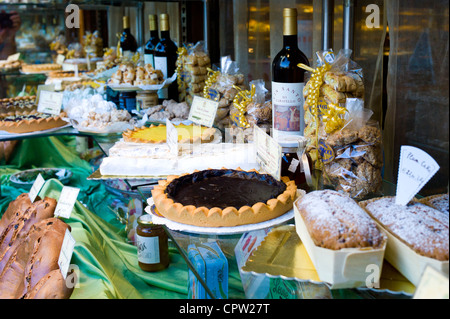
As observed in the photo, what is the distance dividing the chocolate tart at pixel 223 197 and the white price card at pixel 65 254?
30 cm

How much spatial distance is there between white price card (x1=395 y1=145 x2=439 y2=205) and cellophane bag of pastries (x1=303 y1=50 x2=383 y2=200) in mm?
253

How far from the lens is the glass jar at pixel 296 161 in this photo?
126 centimetres

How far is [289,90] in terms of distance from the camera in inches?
55.5

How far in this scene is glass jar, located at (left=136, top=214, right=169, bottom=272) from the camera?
169cm

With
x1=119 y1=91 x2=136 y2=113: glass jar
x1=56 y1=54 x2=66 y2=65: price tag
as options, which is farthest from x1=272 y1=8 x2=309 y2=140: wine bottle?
x1=56 y1=54 x2=66 y2=65: price tag

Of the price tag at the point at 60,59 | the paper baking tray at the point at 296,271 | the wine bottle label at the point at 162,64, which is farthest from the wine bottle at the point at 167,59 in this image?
the price tag at the point at 60,59

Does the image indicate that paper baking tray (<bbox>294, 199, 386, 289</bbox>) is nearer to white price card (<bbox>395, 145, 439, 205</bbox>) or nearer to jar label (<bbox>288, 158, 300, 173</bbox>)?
white price card (<bbox>395, 145, 439, 205</bbox>)

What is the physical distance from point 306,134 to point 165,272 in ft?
2.33

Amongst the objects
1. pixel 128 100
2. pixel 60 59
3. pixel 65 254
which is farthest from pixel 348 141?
pixel 60 59

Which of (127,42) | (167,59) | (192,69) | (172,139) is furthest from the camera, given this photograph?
(127,42)

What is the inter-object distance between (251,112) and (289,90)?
0.27m

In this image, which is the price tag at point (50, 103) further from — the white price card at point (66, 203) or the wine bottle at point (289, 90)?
the wine bottle at point (289, 90)

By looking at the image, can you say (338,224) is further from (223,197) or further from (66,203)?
(66,203)

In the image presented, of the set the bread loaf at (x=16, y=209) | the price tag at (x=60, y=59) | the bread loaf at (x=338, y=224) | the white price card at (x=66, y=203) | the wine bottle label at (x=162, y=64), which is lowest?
the bread loaf at (x=16, y=209)
